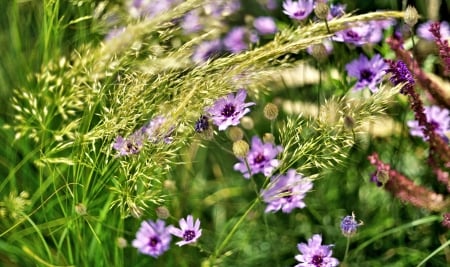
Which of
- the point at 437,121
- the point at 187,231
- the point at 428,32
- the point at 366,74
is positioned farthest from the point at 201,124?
the point at 428,32

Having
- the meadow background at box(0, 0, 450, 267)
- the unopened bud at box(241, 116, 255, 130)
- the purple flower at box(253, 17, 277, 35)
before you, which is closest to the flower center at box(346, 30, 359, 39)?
the meadow background at box(0, 0, 450, 267)

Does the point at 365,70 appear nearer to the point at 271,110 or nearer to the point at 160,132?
the point at 271,110

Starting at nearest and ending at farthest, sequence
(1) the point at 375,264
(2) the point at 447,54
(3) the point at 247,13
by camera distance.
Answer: (2) the point at 447,54 → (1) the point at 375,264 → (3) the point at 247,13

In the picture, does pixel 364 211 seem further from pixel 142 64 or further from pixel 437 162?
pixel 142 64

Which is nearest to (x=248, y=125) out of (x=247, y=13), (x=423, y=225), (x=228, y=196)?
(x=228, y=196)

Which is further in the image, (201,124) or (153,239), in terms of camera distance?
(153,239)

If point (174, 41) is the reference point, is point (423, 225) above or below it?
below
